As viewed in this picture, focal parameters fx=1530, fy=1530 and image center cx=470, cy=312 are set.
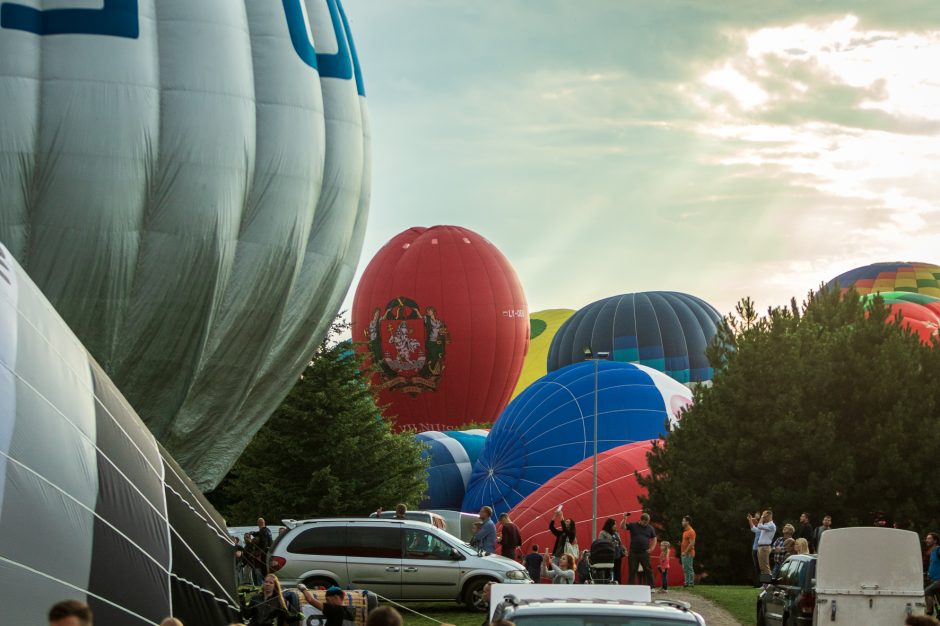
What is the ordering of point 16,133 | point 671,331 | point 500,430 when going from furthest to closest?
point 671,331
point 500,430
point 16,133

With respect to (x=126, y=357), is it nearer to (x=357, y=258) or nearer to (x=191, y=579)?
(x=357, y=258)

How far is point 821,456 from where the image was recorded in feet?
106

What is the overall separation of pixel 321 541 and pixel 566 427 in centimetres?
2198

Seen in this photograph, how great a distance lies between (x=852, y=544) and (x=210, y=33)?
14.4 metres

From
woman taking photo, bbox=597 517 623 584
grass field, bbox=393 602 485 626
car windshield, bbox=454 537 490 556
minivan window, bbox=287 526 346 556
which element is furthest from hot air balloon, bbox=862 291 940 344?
minivan window, bbox=287 526 346 556

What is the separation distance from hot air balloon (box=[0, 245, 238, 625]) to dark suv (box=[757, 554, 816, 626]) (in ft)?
23.5

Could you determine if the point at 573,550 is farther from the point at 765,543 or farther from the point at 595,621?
the point at 595,621

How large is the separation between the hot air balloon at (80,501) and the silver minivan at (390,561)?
783cm

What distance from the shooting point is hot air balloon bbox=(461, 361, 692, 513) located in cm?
4403

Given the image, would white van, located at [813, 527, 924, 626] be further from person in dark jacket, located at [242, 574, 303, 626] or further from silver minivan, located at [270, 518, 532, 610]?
silver minivan, located at [270, 518, 532, 610]

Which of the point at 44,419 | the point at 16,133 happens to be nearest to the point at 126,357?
the point at 16,133

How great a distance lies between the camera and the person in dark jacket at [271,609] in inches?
616

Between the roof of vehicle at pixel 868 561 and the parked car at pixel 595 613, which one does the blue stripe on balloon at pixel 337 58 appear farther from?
the parked car at pixel 595 613

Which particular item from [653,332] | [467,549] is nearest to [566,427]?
[653,332]
